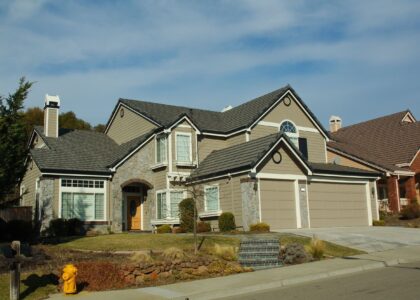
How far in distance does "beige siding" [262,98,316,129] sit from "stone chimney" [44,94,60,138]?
13.6 meters

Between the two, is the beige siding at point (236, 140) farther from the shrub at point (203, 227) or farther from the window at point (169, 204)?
the shrub at point (203, 227)

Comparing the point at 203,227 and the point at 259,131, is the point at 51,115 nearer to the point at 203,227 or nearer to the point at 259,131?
the point at 203,227

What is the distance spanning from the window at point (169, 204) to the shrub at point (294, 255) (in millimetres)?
12537

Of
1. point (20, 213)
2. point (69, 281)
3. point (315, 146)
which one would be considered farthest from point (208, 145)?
point (69, 281)

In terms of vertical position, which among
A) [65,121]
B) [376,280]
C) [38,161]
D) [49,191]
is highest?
[65,121]

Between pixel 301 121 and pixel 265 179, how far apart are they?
9.61 metres

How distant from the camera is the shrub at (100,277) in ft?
42.6

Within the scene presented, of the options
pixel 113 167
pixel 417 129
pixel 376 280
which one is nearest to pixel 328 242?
pixel 376 280

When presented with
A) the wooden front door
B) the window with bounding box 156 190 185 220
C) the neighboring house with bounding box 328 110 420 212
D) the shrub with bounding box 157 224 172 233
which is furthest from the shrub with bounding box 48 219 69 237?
the neighboring house with bounding box 328 110 420 212

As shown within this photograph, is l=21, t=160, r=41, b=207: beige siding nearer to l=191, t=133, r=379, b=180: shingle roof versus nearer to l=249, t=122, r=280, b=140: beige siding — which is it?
l=191, t=133, r=379, b=180: shingle roof

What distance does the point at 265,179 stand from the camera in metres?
25.8

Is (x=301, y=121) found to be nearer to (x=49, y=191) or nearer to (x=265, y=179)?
(x=265, y=179)

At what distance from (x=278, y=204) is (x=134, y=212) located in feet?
32.5

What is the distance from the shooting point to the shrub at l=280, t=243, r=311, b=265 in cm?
1633
